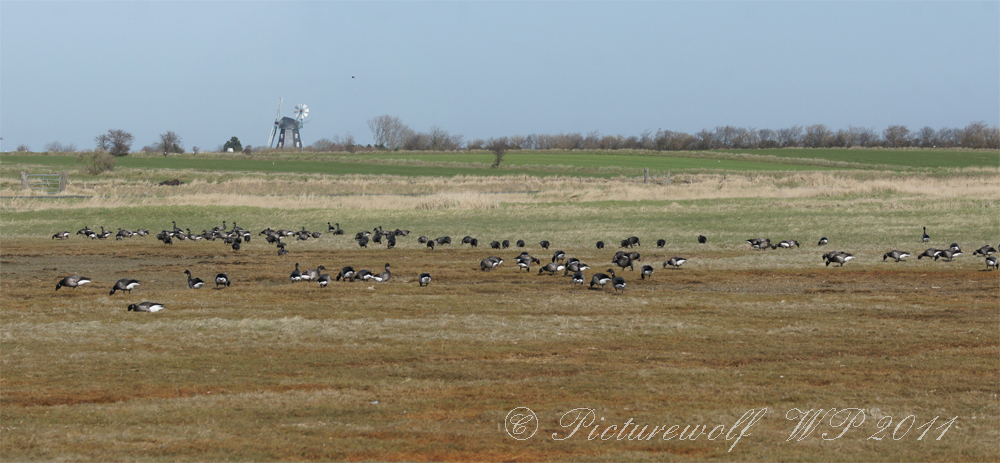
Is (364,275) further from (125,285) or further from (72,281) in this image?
(72,281)

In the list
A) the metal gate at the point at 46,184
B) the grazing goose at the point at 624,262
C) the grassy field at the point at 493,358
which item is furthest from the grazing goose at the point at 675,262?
the metal gate at the point at 46,184

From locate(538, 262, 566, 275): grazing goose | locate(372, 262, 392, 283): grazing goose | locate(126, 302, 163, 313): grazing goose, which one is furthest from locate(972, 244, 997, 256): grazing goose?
locate(126, 302, 163, 313): grazing goose

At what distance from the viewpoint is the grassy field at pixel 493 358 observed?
744 centimetres

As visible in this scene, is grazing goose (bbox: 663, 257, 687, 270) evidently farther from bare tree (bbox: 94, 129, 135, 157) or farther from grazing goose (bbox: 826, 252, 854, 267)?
bare tree (bbox: 94, 129, 135, 157)

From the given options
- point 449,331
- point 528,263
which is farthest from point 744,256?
point 449,331

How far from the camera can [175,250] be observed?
94.4 feet

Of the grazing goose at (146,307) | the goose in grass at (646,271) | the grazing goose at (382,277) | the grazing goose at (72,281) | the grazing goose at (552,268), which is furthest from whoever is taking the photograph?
the grazing goose at (552,268)

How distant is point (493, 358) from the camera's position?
11.1m

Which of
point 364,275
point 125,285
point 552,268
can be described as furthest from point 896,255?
point 125,285

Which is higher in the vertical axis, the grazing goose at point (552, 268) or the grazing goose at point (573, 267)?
the grazing goose at point (573, 267)

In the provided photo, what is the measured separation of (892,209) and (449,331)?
32.1 meters

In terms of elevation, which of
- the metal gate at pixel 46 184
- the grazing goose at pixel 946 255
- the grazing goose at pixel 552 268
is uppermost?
the metal gate at pixel 46 184

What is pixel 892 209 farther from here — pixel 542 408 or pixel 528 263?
pixel 542 408

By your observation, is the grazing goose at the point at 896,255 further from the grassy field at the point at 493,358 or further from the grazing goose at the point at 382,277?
the grazing goose at the point at 382,277
